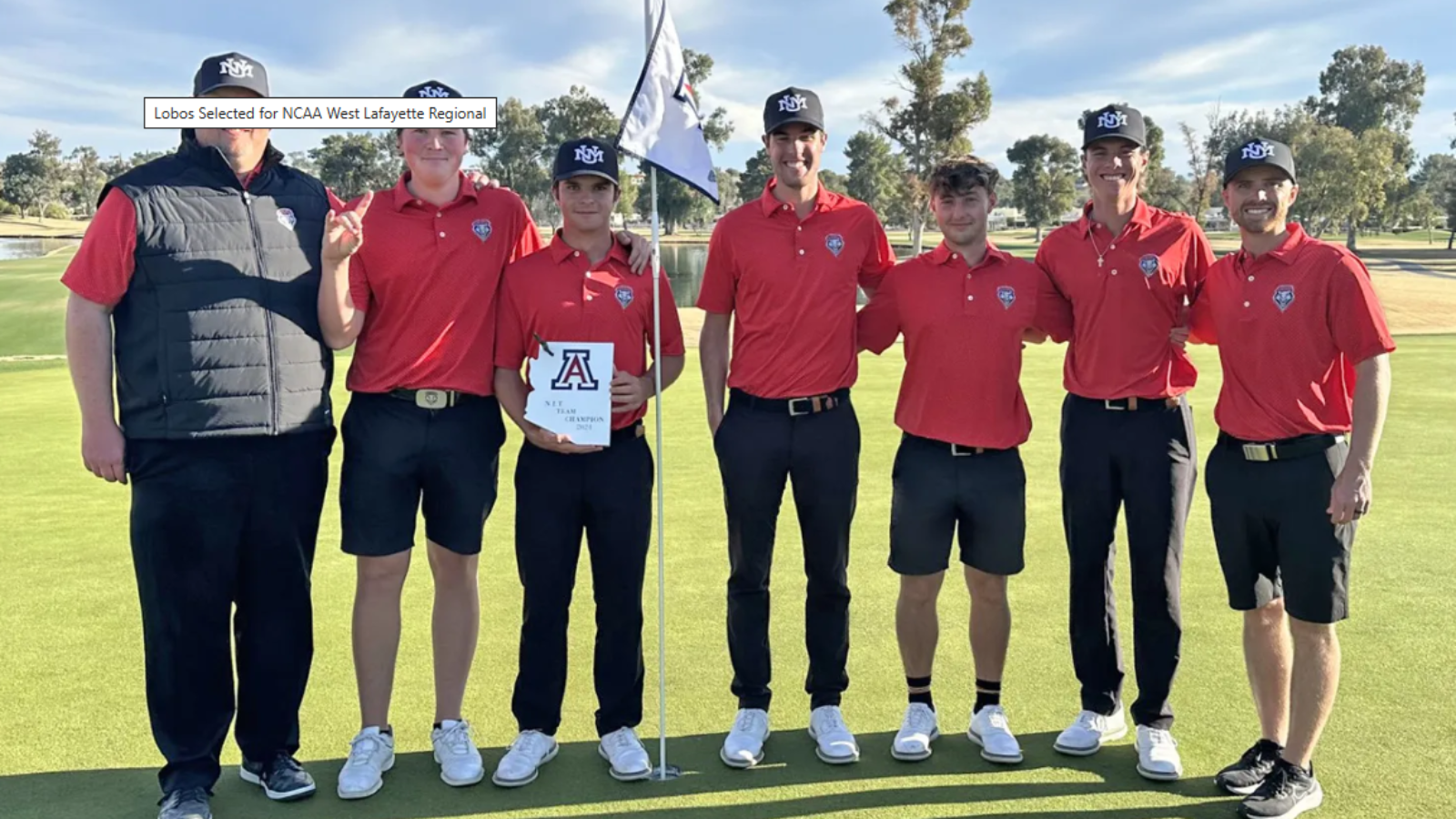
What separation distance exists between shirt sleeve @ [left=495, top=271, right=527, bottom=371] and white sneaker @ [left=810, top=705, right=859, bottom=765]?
183cm

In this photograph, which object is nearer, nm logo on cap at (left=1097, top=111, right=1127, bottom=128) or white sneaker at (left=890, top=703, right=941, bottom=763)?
white sneaker at (left=890, top=703, right=941, bottom=763)

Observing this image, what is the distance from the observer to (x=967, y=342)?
386 cm

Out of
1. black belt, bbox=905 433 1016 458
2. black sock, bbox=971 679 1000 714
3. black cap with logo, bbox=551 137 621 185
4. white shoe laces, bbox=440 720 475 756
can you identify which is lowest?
white shoe laces, bbox=440 720 475 756

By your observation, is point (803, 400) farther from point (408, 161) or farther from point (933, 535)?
point (408, 161)

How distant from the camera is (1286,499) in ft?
11.4

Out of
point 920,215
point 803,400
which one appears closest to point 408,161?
point 803,400

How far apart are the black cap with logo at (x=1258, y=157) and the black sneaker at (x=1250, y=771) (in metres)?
2.07

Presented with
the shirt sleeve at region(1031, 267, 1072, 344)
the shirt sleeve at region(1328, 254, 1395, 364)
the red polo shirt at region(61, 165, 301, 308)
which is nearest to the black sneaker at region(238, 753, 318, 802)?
the red polo shirt at region(61, 165, 301, 308)

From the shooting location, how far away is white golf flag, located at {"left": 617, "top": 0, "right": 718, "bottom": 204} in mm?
3758

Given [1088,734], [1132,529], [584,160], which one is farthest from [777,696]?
[584,160]

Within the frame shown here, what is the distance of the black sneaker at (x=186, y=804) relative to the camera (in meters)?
3.33

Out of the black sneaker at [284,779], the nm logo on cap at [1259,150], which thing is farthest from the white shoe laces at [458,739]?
the nm logo on cap at [1259,150]

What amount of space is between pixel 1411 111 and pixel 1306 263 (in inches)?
4054

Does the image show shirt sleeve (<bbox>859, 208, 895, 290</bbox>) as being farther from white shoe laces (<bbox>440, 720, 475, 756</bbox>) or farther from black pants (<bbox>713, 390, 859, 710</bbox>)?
white shoe laces (<bbox>440, 720, 475, 756</bbox>)
